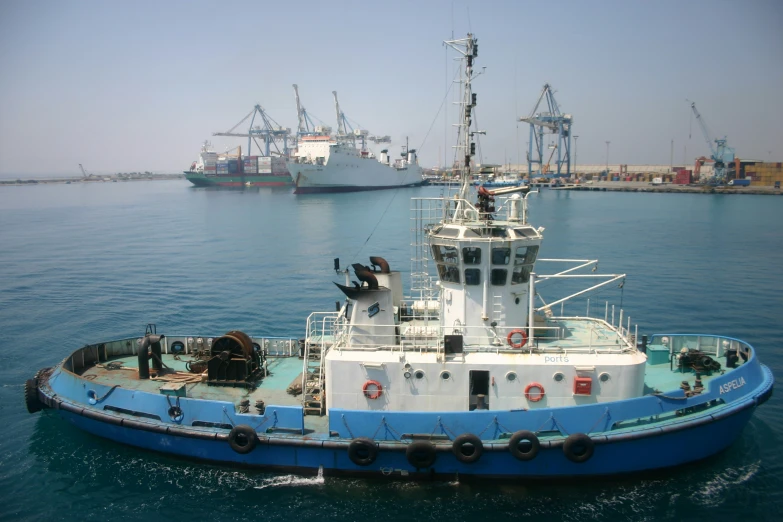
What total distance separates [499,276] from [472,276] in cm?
56

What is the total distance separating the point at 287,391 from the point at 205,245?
31.6m

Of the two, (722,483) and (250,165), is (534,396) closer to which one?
(722,483)

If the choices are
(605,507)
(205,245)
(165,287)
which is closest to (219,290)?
(165,287)

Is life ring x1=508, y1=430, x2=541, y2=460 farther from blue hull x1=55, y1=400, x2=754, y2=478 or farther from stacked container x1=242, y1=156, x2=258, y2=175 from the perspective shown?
stacked container x1=242, y1=156, x2=258, y2=175

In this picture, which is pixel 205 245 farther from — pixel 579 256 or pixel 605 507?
pixel 605 507

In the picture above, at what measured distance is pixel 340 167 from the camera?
9725 centimetres

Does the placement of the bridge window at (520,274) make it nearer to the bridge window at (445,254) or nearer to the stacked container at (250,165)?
the bridge window at (445,254)

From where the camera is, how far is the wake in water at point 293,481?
11.3 m

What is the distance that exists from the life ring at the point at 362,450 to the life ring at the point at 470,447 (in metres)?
1.52

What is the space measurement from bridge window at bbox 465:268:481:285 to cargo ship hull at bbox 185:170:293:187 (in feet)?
371

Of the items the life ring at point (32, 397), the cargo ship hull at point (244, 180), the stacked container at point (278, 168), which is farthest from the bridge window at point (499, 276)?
the stacked container at point (278, 168)

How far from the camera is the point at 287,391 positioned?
500 inches

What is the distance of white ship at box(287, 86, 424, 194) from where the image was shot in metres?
94.2

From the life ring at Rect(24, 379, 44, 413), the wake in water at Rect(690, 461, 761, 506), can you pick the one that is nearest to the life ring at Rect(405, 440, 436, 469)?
the wake in water at Rect(690, 461, 761, 506)
